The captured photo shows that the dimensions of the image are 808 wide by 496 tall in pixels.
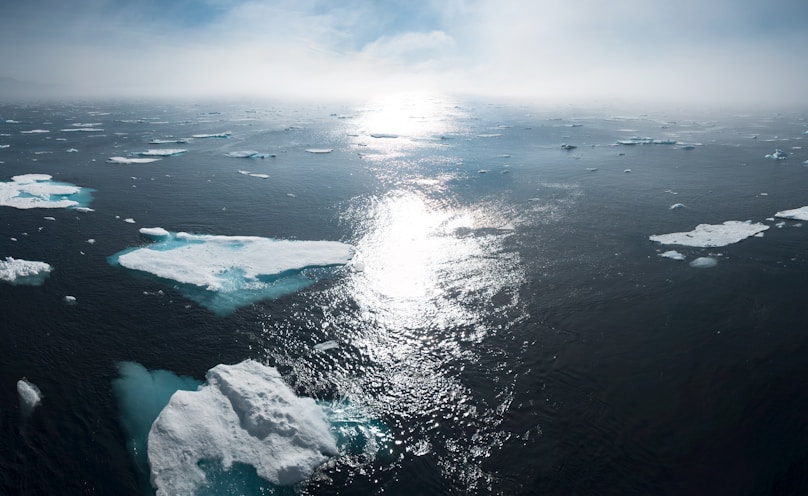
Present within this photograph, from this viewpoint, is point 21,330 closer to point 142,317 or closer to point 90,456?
point 142,317

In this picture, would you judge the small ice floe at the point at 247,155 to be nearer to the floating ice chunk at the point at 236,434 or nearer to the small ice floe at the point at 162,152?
the small ice floe at the point at 162,152

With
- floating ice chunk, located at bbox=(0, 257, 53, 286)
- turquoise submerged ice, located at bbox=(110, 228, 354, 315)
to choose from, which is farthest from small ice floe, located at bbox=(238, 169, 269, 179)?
floating ice chunk, located at bbox=(0, 257, 53, 286)

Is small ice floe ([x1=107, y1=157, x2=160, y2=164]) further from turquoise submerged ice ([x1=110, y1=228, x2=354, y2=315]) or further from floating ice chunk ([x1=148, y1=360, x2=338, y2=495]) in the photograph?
floating ice chunk ([x1=148, y1=360, x2=338, y2=495])

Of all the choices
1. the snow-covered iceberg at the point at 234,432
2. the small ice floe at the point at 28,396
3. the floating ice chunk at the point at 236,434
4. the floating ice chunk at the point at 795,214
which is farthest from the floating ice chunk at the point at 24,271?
the floating ice chunk at the point at 795,214

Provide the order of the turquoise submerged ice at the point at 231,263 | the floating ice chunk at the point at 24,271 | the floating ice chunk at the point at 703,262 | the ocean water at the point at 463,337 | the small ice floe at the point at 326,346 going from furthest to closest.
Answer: the floating ice chunk at the point at 703,262, the floating ice chunk at the point at 24,271, the turquoise submerged ice at the point at 231,263, the small ice floe at the point at 326,346, the ocean water at the point at 463,337

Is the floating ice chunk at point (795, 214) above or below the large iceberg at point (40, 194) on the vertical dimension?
below


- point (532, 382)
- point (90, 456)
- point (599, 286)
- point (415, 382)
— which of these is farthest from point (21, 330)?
point (599, 286)

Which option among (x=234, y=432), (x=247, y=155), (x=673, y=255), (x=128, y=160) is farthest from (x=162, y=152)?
(x=673, y=255)
